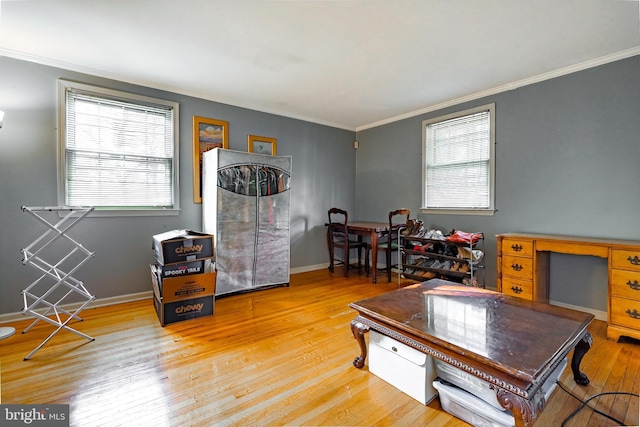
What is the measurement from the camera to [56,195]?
2.86 metres

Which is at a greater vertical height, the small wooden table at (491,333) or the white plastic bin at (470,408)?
the small wooden table at (491,333)

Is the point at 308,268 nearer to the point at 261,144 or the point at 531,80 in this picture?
the point at 261,144

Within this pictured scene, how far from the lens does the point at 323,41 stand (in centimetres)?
246


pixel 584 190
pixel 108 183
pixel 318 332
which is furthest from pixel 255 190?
pixel 584 190

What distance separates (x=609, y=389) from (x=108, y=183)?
4.58 meters

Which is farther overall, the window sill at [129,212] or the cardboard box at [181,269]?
the window sill at [129,212]

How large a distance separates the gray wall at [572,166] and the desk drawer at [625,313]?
1.91 ft

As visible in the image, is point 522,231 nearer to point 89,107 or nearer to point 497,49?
point 497,49

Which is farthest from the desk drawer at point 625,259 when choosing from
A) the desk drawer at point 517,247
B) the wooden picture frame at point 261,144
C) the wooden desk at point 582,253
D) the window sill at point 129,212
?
the window sill at point 129,212

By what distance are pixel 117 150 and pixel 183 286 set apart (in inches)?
70.8

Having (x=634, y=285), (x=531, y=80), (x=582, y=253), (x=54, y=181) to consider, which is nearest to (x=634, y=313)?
(x=634, y=285)

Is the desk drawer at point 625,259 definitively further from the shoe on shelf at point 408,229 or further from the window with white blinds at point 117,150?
the window with white blinds at point 117,150

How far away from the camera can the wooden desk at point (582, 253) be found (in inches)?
86.7

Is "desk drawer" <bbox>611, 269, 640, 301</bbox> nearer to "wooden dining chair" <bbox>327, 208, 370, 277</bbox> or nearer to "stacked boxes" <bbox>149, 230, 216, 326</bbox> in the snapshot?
"wooden dining chair" <bbox>327, 208, 370, 277</bbox>
